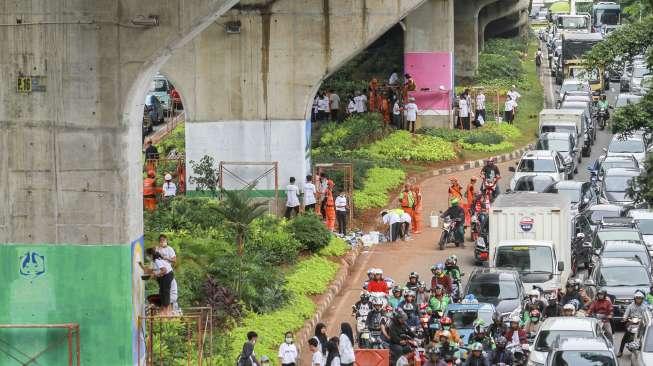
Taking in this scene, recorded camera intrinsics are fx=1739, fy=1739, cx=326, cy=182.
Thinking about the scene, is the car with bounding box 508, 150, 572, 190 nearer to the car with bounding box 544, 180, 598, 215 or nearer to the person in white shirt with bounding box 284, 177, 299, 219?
the car with bounding box 544, 180, 598, 215

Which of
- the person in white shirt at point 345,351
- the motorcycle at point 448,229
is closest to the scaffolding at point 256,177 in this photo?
the motorcycle at point 448,229

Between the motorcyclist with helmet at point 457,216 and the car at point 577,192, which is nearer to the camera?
the motorcyclist with helmet at point 457,216

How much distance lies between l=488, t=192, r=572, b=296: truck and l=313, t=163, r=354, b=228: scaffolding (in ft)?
17.5

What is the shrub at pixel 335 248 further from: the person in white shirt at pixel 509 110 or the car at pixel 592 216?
the person in white shirt at pixel 509 110

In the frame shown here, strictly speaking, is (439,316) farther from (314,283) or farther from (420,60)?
(420,60)

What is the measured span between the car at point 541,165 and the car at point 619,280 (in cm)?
1179

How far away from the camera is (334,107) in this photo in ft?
164

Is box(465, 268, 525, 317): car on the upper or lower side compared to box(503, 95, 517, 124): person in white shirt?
lower

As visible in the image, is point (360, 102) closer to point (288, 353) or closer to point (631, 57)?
point (631, 57)

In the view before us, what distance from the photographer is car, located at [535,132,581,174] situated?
1877 inches

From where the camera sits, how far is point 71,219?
906 inches

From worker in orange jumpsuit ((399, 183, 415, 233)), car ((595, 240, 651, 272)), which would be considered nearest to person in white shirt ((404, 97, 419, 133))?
worker in orange jumpsuit ((399, 183, 415, 233))

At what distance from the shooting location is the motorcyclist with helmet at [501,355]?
80.6 ft

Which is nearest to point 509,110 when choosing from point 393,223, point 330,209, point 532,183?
point 532,183
